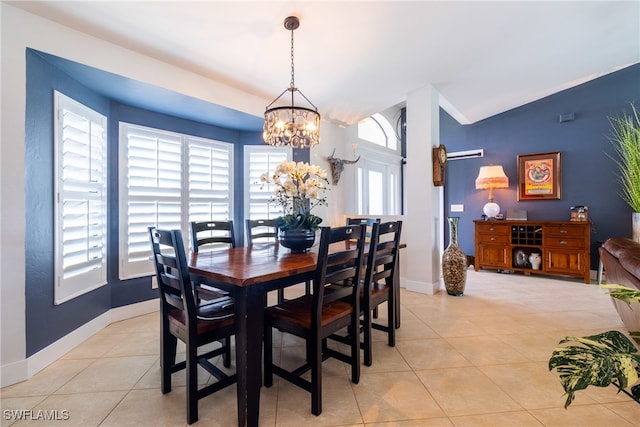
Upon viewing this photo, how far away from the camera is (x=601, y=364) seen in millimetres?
788

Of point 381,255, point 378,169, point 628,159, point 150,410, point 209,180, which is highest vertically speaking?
point 378,169

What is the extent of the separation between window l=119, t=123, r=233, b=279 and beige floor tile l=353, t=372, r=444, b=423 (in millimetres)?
2529

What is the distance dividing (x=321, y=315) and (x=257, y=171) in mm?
2641

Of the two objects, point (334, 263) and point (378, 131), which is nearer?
point (334, 263)

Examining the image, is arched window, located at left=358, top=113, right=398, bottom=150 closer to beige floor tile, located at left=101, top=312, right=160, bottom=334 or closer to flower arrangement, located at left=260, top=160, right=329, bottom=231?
flower arrangement, located at left=260, top=160, right=329, bottom=231

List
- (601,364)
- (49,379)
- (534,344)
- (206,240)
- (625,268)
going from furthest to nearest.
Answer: (206,240) → (534,344) → (625,268) → (49,379) → (601,364)

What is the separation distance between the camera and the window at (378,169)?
5.55 metres

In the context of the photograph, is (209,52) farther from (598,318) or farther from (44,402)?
(598,318)

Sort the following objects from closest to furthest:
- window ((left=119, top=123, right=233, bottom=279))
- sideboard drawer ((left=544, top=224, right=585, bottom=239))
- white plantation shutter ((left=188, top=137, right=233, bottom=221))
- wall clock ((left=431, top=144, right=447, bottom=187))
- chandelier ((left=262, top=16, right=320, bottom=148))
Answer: chandelier ((left=262, top=16, right=320, bottom=148)) → window ((left=119, top=123, right=233, bottom=279)) → white plantation shutter ((left=188, top=137, right=233, bottom=221)) → wall clock ((left=431, top=144, right=447, bottom=187)) → sideboard drawer ((left=544, top=224, right=585, bottom=239))

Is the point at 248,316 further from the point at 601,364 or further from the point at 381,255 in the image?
the point at 601,364

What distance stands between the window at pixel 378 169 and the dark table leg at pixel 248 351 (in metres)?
3.94

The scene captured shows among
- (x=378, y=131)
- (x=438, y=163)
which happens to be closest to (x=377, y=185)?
(x=378, y=131)

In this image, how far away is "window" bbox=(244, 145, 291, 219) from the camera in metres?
3.85

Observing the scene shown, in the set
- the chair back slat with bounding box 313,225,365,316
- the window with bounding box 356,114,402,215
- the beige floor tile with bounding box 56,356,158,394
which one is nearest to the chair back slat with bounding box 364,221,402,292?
the chair back slat with bounding box 313,225,365,316
